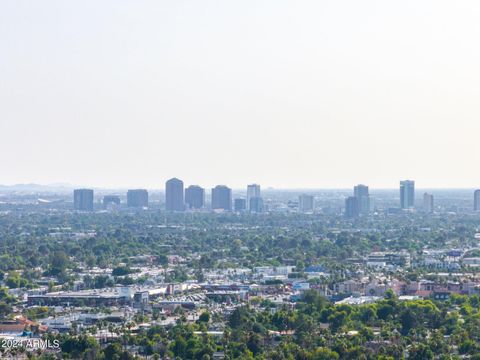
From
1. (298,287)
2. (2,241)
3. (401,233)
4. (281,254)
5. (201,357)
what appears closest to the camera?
(201,357)

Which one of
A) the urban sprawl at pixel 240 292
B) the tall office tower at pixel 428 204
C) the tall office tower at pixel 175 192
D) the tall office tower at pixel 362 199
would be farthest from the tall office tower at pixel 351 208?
the tall office tower at pixel 175 192

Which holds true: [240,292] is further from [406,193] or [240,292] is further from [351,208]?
[406,193]

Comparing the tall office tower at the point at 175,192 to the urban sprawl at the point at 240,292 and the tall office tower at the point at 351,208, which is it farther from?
the urban sprawl at the point at 240,292

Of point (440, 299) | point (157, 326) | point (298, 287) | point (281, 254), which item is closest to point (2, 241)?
point (281, 254)

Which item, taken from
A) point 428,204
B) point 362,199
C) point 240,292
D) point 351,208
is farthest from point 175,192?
point 240,292

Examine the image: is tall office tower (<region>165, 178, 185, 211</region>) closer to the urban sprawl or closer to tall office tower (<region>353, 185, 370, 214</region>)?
tall office tower (<region>353, 185, 370, 214</region>)

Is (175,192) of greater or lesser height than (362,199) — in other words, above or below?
above

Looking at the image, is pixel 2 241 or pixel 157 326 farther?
pixel 2 241

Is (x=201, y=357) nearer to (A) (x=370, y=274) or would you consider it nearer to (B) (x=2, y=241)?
(A) (x=370, y=274)
